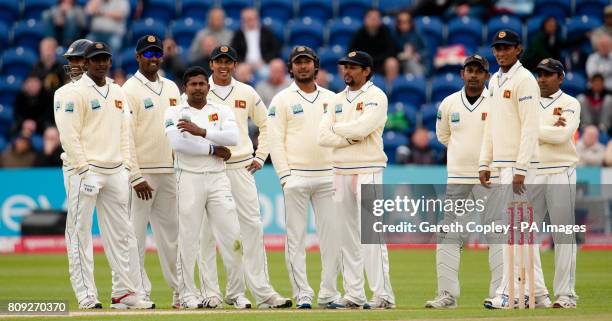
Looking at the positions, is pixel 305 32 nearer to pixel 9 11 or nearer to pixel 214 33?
pixel 214 33

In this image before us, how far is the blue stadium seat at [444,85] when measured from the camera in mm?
21547

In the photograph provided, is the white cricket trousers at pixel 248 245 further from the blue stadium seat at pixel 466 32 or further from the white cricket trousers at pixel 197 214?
the blue stadium seat at pixel 466 32

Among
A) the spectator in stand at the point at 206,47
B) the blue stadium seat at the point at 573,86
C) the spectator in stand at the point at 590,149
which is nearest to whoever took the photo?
the spectator in stand at the point at 590,149

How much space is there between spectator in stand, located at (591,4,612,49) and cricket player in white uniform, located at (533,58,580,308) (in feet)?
33.8

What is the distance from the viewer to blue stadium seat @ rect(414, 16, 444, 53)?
903 inches

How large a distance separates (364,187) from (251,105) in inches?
59.2

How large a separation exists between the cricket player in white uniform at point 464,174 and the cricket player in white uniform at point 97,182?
2638mm

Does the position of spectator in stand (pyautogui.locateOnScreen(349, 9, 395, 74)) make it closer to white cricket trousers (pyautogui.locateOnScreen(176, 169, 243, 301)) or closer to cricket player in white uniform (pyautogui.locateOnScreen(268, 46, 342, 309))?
cricket player in white uniform (pyautogui.locateOnScreen(268, 46, 342, 309))

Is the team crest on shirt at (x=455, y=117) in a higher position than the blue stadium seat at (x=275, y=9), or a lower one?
lower

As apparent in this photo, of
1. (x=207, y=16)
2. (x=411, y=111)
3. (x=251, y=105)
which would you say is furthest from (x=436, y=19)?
(x=251, y=105)

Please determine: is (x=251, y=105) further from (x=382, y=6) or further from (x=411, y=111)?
(x=382, y=6)

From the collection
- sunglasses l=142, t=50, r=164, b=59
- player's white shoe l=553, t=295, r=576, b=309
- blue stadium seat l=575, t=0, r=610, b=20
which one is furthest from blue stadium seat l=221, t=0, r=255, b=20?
player's white shoe l=553, t=295, r=576, b=309

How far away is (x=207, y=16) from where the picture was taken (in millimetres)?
23984

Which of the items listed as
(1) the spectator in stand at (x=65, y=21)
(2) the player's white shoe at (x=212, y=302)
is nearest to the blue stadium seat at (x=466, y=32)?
(1) the spectator in stand at (x=65, y=21)
